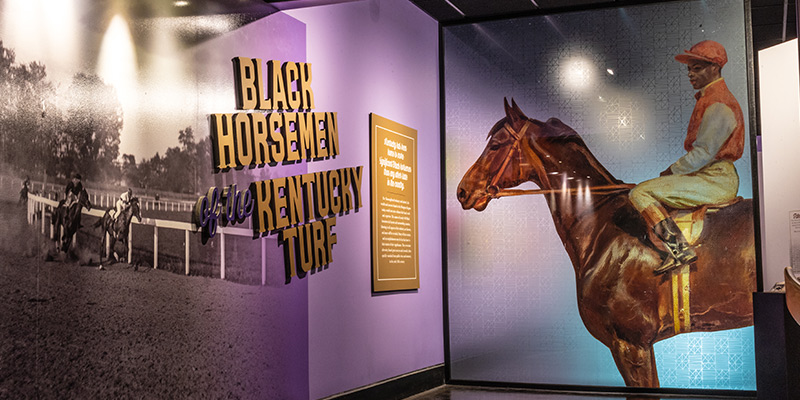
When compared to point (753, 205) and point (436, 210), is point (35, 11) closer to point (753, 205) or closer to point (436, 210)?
point (436, 210)

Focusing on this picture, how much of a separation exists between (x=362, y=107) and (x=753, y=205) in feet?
11.4

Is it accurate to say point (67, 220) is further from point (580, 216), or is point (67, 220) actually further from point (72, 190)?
point (580, 216)

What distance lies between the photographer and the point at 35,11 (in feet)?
10.7

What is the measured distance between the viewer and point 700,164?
685 cm

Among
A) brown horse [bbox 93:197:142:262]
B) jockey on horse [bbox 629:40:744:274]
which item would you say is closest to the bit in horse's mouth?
jockey on horse [bbox 629:40:744:274]

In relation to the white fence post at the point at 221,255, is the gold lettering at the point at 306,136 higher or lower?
higher

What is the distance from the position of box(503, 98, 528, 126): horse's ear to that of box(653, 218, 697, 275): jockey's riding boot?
63.7 inches

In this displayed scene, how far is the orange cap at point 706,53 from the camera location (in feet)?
22.6

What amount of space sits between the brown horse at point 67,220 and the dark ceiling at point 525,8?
447 cm

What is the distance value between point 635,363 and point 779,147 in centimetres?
220

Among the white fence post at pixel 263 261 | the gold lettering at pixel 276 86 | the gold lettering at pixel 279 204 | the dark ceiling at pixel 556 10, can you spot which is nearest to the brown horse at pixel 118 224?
the white fence post at pixel 263 261

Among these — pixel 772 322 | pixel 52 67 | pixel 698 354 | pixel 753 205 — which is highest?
pixel 52 67

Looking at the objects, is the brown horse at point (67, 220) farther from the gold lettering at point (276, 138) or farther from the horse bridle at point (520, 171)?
the horse bridle at point (520, 171)

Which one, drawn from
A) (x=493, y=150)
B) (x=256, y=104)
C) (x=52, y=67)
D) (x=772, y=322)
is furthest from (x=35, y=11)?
(x=493, y=150)
